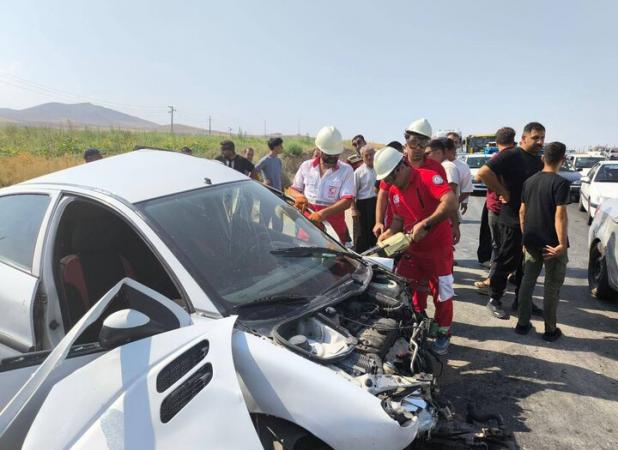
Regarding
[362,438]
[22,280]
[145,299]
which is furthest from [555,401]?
[22,280]

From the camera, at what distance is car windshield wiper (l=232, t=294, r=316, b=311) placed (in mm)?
2061

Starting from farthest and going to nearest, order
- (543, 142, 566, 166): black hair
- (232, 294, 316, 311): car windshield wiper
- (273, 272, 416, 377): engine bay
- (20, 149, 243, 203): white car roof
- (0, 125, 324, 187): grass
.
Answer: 1. (0, 125, 324, 187): grass
2. (543, 142, 566, 166): black hair
3. (20, 149, 243, 203): white car roof
4. (232, 294, 316, 311): car windshield wiper
5. (273, 272, 416, 377): engine bay

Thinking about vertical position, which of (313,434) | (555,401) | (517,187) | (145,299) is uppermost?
(517,187)

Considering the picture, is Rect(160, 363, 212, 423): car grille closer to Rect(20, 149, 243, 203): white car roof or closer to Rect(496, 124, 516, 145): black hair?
Rect(20, 149, 243, 203): white car roof

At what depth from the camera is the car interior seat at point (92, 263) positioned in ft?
8.59

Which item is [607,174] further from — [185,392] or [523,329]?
[185,392]

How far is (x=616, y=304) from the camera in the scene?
4.79 metres

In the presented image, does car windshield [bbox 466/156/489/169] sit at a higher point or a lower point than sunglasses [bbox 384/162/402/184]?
higher

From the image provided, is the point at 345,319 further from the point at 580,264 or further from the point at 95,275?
the point at 580,264

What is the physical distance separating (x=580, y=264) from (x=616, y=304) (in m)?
1.76

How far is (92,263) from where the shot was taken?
2.77 metres

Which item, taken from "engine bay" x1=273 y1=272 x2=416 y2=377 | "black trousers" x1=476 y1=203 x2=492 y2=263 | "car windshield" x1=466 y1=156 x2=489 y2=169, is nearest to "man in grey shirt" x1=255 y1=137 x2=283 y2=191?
"black trousers" x1=476 y1=203 x2=492 y2=263

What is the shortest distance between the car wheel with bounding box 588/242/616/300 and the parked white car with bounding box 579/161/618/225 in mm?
5120

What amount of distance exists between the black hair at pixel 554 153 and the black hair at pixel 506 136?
44.2 inches
